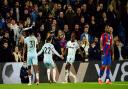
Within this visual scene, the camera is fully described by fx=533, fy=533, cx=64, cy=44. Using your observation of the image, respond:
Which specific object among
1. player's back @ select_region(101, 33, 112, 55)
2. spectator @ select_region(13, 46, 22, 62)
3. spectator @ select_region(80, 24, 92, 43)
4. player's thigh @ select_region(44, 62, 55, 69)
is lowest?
player's thigh @ select_region(44, 62, 55, 69)

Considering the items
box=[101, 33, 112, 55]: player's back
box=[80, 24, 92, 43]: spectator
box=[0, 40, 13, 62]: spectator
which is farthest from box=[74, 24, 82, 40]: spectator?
box=[101, 33, 112, 55]: player's back

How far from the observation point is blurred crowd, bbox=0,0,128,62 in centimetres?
2630

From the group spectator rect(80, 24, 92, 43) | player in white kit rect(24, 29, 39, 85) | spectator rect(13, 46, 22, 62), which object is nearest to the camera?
player in white kit rect(24, 29, 39, 85)

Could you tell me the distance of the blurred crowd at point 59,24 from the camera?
26.3 meters

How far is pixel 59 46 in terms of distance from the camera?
2639cm

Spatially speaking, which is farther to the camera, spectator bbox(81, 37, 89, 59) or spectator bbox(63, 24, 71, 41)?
spectator bbox(63, 24, 71, 41)

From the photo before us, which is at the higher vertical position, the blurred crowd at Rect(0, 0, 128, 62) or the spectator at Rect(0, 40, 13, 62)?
the blurred crowd at Rect(0, 0, 128, 62)

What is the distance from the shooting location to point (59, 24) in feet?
90.2

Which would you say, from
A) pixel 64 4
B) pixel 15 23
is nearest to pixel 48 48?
A: pixel 15 23

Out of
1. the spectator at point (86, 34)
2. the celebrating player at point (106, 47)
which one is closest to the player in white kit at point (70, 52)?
the spectator at point (86, 34)

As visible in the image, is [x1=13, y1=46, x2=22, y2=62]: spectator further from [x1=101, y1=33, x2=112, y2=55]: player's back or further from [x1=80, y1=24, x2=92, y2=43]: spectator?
[x1=101, y1=33, x2=112, y2=55]: player's back

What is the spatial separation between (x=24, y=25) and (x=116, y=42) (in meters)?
4.79

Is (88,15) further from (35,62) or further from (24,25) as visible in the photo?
(35,62)

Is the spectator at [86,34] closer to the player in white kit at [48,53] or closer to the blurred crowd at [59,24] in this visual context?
the blurred crowd at [59,24]
